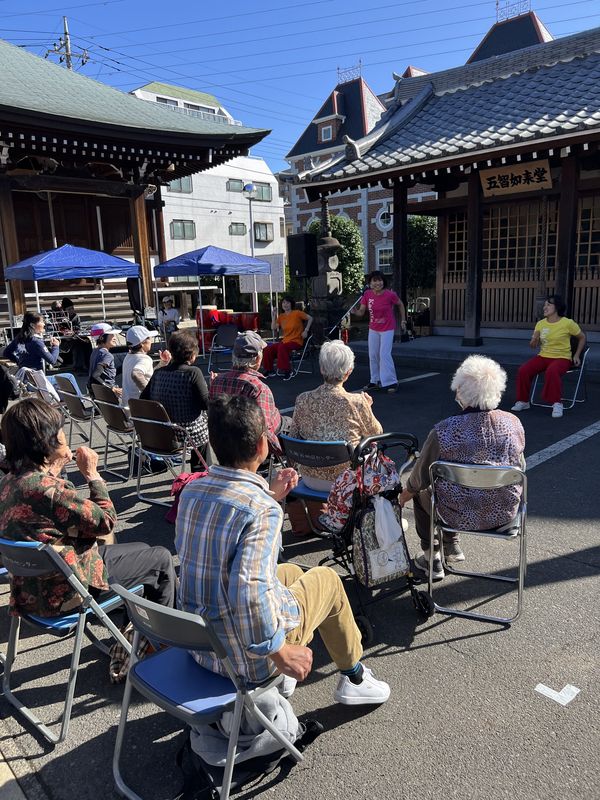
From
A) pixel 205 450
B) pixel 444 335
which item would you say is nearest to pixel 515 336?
pixel 444 335

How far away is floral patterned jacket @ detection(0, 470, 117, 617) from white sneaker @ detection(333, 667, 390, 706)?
1108mm

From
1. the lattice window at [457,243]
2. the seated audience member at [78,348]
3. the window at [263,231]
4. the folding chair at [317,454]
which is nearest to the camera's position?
the folding chair at [317,454]

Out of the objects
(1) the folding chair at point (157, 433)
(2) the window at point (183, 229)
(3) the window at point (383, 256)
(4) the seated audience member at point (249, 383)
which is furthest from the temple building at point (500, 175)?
(3) the window at point (383, 256)

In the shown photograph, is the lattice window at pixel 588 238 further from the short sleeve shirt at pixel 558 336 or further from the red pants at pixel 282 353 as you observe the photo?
the red pants at pixel 282 353

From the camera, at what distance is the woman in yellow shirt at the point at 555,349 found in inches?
267

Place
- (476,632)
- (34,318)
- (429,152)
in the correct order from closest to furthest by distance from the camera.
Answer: (476,632) → (34,318) → (429,152)

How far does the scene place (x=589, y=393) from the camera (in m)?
7.86

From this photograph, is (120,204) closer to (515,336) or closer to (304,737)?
(515,336)

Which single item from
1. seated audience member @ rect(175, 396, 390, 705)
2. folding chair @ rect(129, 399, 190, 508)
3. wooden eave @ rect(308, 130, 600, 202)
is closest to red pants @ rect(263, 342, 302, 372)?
wooden eave @ rect(308, 130, 600, 202)

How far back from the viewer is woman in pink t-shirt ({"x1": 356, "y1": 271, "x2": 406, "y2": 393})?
8406mm

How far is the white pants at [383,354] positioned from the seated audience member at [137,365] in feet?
12.5

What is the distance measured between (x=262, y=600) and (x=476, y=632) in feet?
5.21

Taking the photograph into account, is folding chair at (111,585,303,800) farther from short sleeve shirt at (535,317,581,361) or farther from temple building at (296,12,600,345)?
temple building at (296,12,600,345)

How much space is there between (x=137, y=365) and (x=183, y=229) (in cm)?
2842
